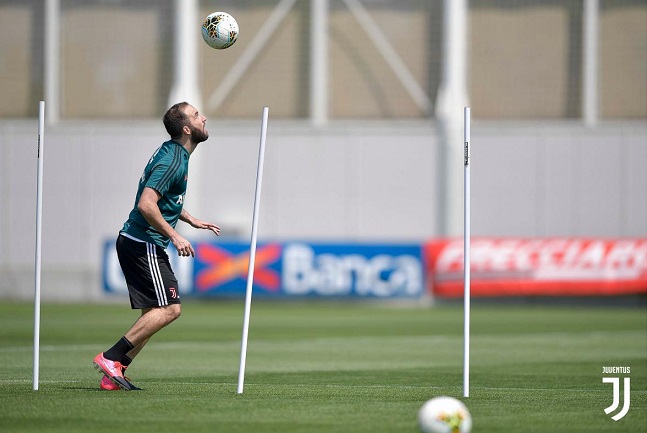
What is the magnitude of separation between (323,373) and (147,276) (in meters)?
3.55

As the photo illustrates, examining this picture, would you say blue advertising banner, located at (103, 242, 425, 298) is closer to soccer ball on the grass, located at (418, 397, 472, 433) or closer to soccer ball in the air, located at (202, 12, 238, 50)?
soccer ball in the air, located at (202, 12, 238, 50)

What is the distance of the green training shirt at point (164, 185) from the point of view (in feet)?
35.1

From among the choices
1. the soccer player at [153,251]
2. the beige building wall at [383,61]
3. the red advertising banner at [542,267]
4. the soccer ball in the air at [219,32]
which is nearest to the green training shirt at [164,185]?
the soccer player at [153,251]

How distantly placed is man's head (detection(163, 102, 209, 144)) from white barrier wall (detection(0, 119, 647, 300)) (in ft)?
83.1

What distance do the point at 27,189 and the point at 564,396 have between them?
91.6 ft

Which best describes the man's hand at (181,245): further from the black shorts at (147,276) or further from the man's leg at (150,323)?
the man's leg at (150,323)

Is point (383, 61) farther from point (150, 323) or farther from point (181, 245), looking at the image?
point (181, 245)

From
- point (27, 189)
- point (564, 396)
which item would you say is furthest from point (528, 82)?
point (564, 396)

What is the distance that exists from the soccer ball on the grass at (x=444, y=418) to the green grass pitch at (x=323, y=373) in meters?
0.75

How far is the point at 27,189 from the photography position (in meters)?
36.8

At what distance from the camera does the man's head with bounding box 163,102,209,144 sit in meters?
11.0

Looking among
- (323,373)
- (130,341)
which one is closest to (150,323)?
(130,341)

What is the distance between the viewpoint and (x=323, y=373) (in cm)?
1383

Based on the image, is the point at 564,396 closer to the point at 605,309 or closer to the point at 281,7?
the point at 605,309
